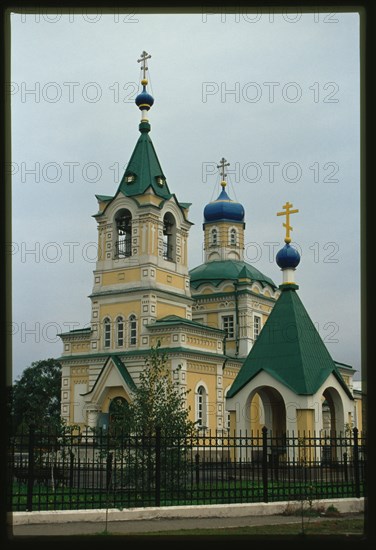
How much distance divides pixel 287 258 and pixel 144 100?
380 inches

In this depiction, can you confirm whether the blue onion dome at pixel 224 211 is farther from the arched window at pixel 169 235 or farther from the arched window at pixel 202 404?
the arched window at pixel 202 404

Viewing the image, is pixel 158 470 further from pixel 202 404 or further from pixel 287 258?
pixel 202 404

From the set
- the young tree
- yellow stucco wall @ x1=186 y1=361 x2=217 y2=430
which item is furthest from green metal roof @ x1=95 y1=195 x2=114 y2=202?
the young tree

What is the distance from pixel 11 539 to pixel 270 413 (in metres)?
16.0

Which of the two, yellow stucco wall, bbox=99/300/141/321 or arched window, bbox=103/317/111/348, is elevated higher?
yellow stucco wall, bbox=99/300/141/321

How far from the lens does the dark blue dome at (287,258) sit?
18.2 meters

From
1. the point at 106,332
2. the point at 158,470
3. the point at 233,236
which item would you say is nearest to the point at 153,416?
the point at 158,470

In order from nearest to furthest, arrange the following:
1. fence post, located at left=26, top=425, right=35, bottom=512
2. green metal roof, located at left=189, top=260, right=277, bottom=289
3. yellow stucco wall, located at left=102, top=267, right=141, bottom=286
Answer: fence post, located at left=26, top=425, right=35, bottom=512 → yellow stucco wall, located at left=102, top=267, right=141, bottom=286 → green metal roof, located at left=189, top=260, right=277, bottom=289

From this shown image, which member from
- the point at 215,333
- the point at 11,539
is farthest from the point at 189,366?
the point at 11,539

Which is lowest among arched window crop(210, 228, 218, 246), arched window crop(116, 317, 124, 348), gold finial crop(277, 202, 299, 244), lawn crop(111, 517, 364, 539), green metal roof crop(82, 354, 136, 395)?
lawn crop(111, 517, 364, 539)

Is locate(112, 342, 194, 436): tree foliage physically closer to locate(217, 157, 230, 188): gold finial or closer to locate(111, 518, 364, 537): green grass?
locate(111, 518, 364, 537): green grass

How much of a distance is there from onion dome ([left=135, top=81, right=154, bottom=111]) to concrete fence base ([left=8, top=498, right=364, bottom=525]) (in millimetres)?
17826

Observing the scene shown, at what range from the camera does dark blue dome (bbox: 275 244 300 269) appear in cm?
1825
